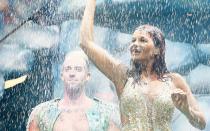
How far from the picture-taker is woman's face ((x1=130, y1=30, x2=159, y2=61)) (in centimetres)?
308

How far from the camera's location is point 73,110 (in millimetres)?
3217

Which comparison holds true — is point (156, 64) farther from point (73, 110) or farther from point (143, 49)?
point (73, 110)

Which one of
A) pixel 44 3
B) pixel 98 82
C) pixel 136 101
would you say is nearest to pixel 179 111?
pixel 136 101

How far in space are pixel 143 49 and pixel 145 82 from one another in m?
0.19

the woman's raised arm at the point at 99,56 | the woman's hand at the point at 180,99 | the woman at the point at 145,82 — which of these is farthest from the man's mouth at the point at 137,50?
the woman's hand at the point at 180,99

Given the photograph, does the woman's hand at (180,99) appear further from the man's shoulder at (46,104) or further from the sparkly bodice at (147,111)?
the man's shoulder at (46,104)

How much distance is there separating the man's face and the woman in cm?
10

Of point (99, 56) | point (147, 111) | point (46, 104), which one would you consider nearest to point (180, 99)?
point (147, 111)

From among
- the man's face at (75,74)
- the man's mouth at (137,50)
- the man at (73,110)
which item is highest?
the man's mouth at (137,50)

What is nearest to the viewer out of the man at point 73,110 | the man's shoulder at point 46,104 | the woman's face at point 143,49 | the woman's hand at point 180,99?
the woman's hand at point 180,99

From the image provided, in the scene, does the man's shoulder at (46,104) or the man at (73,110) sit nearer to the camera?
the man at (73,110)

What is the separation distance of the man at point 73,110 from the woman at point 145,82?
0.13 meters

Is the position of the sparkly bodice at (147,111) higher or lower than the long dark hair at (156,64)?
lower

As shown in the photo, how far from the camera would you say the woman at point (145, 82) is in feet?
9.81
